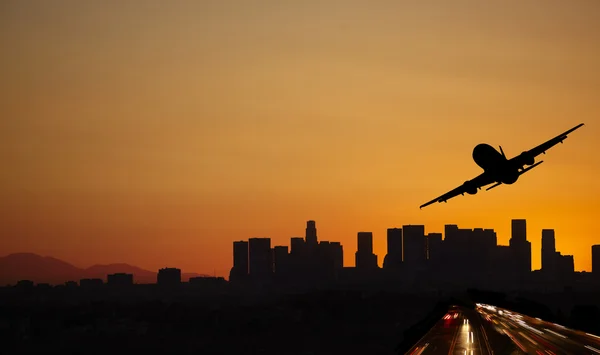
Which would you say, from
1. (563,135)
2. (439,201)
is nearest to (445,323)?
(439,201)

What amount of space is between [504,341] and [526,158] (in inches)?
771

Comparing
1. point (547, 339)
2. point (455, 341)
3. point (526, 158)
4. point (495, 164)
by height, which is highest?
point (526, 158)

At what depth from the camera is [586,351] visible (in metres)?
83.7

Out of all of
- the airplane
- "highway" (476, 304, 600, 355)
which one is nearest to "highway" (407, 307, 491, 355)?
"highway" (476, 304, 600, 355)

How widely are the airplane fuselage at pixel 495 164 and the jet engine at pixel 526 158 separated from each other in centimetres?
105

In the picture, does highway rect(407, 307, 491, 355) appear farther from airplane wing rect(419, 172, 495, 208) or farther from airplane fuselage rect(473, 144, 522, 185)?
airplane fuselage rect(473, 144, 522, 185)

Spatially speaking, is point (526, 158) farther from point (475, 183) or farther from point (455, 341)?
point (455, 341)

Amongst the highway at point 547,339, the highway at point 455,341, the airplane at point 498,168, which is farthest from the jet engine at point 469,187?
the highway at point 547,339

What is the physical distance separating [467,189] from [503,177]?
3.54 m

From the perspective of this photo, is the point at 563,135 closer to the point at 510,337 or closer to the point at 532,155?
the point at 532,155

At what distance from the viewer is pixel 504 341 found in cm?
9575

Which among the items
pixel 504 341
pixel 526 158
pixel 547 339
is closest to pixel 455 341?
pixel 504 341

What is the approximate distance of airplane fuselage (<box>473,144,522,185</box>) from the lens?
90.1 m

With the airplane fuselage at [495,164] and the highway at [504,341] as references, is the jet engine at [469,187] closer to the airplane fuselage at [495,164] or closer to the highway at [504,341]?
the airplane fuselage at [495,164]
